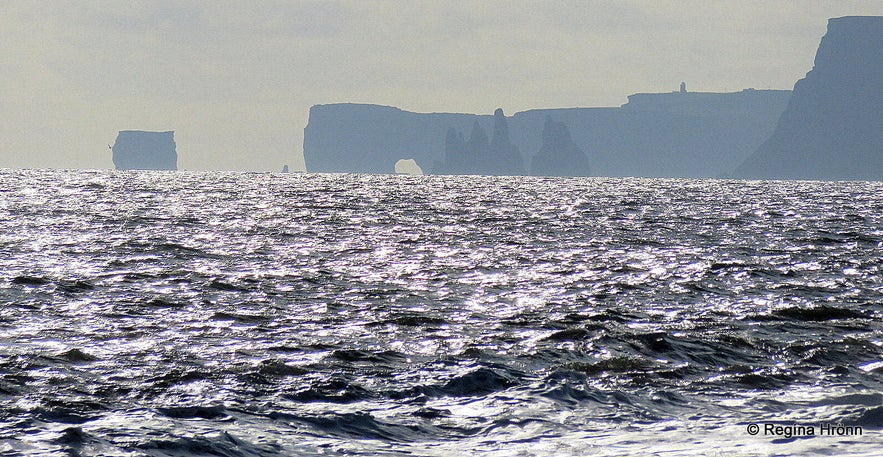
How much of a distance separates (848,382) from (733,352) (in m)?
1.95

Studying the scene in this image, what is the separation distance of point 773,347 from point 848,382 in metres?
2.11

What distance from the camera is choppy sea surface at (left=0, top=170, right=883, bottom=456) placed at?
8.97m

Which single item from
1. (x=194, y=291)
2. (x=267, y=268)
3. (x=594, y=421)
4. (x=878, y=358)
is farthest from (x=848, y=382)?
(x=267, y=268)

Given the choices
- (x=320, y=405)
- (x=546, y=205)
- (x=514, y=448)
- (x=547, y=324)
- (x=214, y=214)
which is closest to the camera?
(x=514, y=448)

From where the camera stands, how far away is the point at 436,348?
1321 cm

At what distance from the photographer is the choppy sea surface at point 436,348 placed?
353 inches

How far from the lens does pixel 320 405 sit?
1016cm

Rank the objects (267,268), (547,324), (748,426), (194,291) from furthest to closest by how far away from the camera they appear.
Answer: (267,268) < (194,291) < (547,324) < (748,426)

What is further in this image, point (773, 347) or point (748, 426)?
point (773, 347)

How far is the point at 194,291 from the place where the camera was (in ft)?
60.8

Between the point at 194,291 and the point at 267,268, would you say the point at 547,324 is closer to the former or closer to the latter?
the point at 194,291

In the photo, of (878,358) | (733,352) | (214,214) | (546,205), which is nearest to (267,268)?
(733,352)

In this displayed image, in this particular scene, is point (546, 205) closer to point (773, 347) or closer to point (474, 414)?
point (773, 347)

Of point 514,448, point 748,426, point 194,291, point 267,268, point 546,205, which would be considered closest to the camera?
point 514,448
